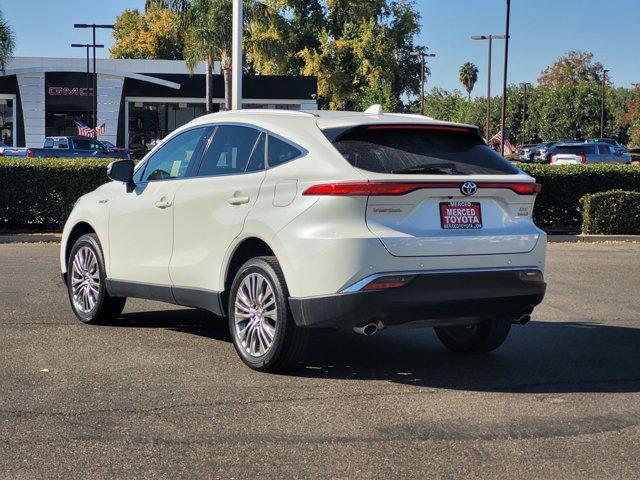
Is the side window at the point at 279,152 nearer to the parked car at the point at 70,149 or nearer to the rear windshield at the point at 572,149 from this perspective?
the parked car at the point at 70,149

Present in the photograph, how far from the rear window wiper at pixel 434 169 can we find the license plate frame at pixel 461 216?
204 mm

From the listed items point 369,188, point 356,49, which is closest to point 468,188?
point 369,188

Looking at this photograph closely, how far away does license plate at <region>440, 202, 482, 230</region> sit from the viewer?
6.40 m

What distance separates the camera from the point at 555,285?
464 inches

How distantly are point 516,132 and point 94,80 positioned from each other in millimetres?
56448

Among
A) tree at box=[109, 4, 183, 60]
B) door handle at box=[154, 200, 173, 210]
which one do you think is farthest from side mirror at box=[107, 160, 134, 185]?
tree at box=[109, 4, 183, 60]

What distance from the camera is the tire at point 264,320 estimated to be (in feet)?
21.2

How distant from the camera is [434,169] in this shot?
646cm

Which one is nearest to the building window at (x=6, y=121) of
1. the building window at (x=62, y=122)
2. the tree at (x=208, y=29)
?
the building window at (x=62, y=122)

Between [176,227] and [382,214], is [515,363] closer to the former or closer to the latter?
[382,214]

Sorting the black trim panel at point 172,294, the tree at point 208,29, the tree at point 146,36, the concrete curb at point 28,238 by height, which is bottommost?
the concrete curb at point 28,238

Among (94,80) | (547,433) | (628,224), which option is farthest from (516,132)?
(547,433)

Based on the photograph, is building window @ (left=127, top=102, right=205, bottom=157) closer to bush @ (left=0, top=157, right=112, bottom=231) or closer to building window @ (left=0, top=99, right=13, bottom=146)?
building window @ (left=0, top=99, right=13, bottom=146)

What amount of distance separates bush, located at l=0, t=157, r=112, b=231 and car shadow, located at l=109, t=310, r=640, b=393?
1058cm
